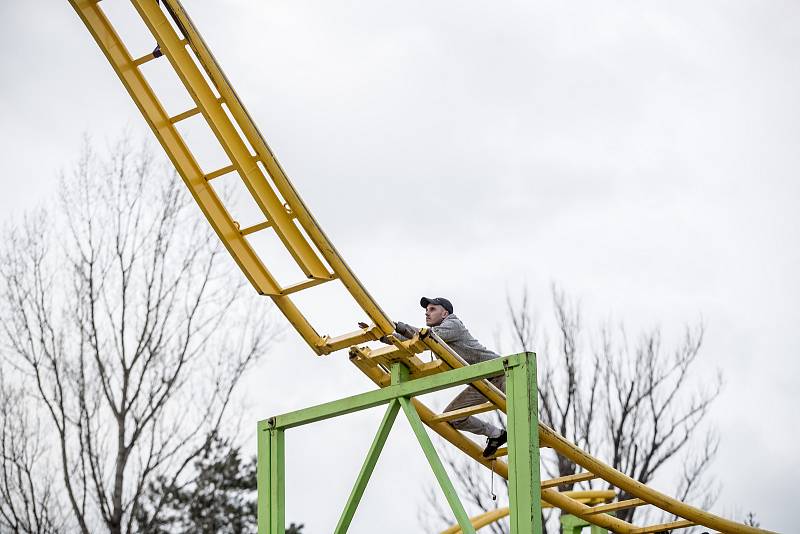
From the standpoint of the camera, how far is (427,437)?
6.54 meters

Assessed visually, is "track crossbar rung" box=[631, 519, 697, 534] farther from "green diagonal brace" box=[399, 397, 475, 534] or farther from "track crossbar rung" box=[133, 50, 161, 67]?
"track crossbar rung" box=[133, 50, 161, 67]

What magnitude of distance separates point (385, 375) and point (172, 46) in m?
2.38

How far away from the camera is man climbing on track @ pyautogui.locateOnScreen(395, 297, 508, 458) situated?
7.47 meters

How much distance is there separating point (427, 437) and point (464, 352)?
42.4 inches

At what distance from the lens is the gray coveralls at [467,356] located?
24.5 feet

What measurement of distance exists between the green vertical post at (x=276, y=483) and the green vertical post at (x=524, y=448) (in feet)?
6.24

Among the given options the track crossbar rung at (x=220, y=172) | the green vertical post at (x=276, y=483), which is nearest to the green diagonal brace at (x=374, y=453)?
the green vertical post at (x=276, y=483)

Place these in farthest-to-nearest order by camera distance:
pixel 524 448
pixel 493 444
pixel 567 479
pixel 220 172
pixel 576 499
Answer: pixel 576 499 < pixel 567 479 < pixel 493 444 < pixel 220 172 < pixel 524 448

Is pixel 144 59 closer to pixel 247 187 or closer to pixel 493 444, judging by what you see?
pixel 247 187

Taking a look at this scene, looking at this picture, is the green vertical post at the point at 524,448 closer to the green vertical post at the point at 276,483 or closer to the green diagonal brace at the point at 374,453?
the green diagonal brace at the point at 374,453

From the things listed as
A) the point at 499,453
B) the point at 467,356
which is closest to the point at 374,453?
the point at 467,356

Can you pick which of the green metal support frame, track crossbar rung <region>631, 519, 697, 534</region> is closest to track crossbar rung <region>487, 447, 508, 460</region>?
the green metal support frame

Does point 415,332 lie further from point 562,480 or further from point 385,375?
point 562,480

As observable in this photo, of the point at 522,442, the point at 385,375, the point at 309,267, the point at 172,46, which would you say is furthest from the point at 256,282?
the point at 522,442
